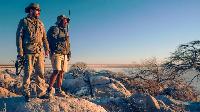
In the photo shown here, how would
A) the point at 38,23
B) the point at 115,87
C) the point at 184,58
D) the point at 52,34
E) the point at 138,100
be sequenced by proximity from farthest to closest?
the point at 184,58 → the point at 115,87 → the point at 138,100 → the point at 52,34 → the point at 38,23

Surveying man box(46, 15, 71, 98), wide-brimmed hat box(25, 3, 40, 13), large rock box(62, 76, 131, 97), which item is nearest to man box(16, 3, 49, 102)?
wide-brimmed hat box(25, 3, 40, 13)

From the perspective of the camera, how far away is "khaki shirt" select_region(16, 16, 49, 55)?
7.75 m

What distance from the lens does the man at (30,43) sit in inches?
306

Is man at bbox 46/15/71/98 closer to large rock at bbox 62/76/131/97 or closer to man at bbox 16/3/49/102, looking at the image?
man at bbox 16/3/49/102

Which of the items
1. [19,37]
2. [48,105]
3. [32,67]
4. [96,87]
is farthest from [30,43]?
[96,87]

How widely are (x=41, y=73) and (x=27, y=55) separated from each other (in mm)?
586

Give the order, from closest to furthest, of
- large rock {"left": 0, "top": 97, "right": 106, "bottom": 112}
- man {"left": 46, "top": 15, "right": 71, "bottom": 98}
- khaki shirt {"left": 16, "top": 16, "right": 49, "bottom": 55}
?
large rock {"left": 0, "top": 97, "right": 106, "bottom": 112} → khaki shirt {"left": 16, "top": 16, "right": 49, "bottom": 55} → man {"left": 46, "top": 15, "right": 71, "bottom": 98}

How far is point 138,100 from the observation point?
1091 centimetres

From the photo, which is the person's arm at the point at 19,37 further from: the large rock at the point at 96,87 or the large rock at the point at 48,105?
the large rock at the point at 96,87

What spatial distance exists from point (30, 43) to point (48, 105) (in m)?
1.41

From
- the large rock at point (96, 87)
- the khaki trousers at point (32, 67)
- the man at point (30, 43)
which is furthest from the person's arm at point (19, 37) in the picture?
the large rock at point (96, 87)

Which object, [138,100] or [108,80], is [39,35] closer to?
[138,100]

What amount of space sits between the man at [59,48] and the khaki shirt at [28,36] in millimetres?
828

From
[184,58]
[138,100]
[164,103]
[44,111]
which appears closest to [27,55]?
[44,111]
